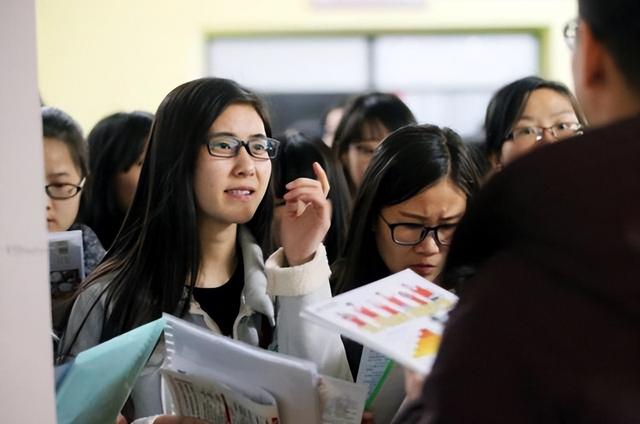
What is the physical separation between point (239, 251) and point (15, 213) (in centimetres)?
69

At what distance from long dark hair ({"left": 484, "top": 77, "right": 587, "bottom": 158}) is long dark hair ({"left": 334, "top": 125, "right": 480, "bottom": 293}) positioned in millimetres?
556

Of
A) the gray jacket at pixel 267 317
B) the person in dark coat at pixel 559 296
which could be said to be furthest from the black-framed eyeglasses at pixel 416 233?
the person in dark coat at pixel 559 296

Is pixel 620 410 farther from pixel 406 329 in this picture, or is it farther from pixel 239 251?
pixel 239 251

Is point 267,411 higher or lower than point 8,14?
lower

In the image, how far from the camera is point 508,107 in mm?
2400

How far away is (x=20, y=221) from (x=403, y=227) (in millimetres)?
894

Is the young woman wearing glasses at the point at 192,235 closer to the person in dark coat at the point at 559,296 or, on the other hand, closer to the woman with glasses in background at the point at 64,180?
the woman with glasses in background at the point at 64,180

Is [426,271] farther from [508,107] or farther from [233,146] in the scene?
[508,107]

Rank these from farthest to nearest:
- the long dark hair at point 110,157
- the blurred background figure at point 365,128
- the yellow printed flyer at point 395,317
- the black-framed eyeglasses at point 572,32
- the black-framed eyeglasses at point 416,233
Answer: the blurred background figure at point 365,128, the long dark hair at point 110,157, the black-framed eyeglasses at point 416,233, the yellow printed flyer at point 395,317, the black-framed eyeglasses at point 572,32

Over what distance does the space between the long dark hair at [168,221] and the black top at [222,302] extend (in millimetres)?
31

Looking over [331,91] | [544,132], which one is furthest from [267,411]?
[331,91]

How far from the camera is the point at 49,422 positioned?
42.0 inches

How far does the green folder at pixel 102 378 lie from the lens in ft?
4.10

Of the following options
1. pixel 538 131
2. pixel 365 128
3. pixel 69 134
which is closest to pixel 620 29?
pixel 69 134
